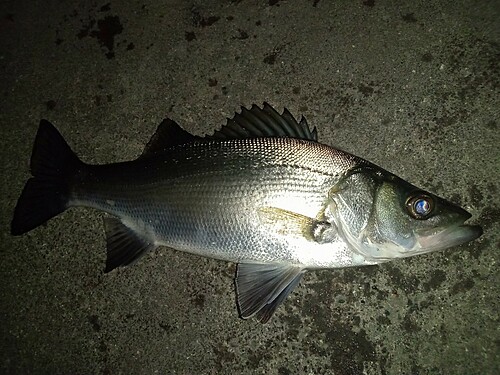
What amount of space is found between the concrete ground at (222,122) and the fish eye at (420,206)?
0.48 metres

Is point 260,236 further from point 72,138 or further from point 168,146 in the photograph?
point 72,138

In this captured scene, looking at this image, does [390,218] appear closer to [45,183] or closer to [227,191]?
[227,191]

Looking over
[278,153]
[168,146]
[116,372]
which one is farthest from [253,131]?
[116,372]

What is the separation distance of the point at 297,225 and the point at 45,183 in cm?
160

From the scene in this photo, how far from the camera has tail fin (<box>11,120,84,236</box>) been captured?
2.28 m

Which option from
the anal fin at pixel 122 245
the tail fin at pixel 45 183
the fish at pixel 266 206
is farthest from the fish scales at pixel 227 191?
the tail fin at pixel 45 183

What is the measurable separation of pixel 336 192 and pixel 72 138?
197cm

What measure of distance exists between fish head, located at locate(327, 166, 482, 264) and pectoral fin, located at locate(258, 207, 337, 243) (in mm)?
59

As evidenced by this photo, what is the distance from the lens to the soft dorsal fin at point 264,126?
201cm

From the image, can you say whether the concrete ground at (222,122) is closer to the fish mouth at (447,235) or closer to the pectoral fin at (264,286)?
the pectoral fin at (264,286)

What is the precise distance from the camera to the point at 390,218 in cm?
175

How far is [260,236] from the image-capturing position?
6.10 feet

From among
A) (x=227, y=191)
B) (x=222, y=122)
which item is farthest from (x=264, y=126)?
(x=222, y=122)

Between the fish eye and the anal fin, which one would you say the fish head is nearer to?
the fish eye
